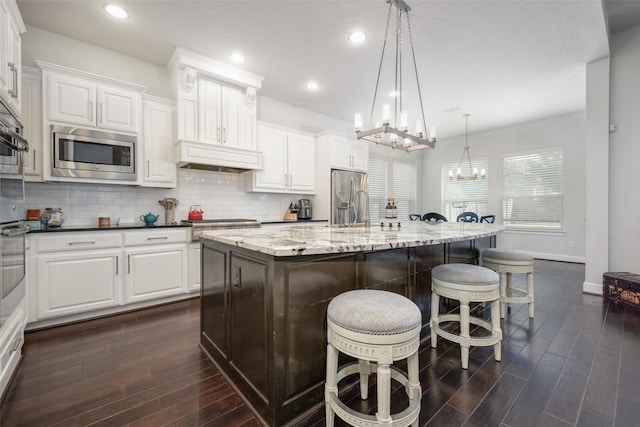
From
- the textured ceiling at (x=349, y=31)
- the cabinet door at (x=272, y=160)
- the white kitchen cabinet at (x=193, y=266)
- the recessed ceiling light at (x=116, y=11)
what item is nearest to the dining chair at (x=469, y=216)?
the textured ceiling at (x=349, y=31)

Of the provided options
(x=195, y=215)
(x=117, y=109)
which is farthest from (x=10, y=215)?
(x=195, y=215)

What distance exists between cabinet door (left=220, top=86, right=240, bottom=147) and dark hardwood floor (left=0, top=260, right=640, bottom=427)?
2292 mm

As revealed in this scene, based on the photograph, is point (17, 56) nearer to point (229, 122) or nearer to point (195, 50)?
point (195, 50)

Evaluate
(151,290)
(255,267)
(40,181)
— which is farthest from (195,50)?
(255,267)

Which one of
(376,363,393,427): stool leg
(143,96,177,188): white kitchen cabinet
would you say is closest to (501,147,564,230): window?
(376,363,393,427): stool leg

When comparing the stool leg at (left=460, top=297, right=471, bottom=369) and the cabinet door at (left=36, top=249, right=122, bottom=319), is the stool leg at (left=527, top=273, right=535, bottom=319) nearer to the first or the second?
the stool leg at (left=460, top=297, right=471, bottom=369)

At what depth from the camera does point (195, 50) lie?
10.4ft

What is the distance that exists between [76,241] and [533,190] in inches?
297

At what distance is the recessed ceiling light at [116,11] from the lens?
249cm

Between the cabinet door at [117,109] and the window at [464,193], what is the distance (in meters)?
6.57

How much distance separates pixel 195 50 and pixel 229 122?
86 cm

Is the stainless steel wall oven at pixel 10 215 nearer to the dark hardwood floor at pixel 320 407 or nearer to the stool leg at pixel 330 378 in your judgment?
the dark hardwood floor at pixel 320 407

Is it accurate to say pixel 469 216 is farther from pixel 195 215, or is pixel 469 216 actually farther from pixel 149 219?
pixel 149 219

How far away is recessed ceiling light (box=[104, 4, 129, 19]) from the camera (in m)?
2.49
